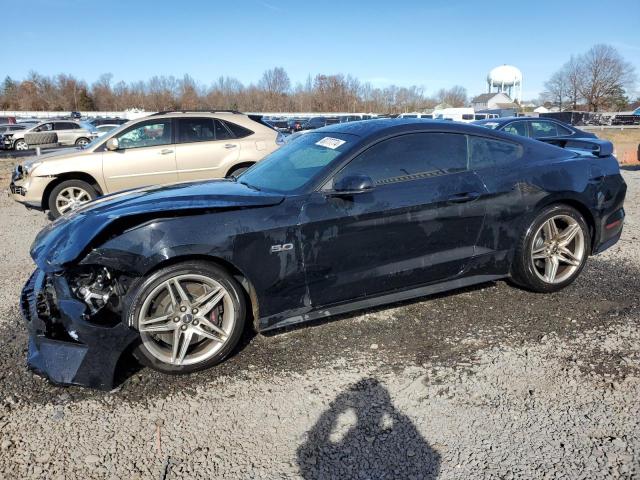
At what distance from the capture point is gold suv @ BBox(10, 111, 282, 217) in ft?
25.1

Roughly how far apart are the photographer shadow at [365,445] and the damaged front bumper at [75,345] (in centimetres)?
125

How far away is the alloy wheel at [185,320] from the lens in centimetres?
300

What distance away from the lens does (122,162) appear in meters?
7.71

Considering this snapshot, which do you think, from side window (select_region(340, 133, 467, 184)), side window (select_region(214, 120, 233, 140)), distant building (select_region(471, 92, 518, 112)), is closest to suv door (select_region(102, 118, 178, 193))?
side window (select_region(214, 120, 233, 140))

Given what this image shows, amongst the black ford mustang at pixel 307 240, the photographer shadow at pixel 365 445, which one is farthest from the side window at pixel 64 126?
the photographer shadow at pixel 365 445

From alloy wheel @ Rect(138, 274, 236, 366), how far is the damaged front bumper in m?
0.16

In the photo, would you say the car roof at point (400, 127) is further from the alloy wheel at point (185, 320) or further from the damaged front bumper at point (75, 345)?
the damaged front bumper at point (75, 345)

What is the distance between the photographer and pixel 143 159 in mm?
7762

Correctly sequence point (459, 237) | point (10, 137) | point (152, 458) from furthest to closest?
1. point (10, 137)
2. point (459, 237)
3. point (152, 458)

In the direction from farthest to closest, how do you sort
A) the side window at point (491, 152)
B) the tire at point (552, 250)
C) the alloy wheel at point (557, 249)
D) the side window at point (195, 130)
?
the side window at point (195, 130), the alloy wheel at point (557, 249), the tire at point (552, 250), the side window at point (491, 152)

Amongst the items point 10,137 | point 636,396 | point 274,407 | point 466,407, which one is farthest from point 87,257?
point 10,137

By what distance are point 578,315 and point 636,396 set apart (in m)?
1.16

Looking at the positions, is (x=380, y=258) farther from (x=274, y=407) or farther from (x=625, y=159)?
(x=625, y=159)

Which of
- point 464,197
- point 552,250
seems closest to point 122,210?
point 464,197
